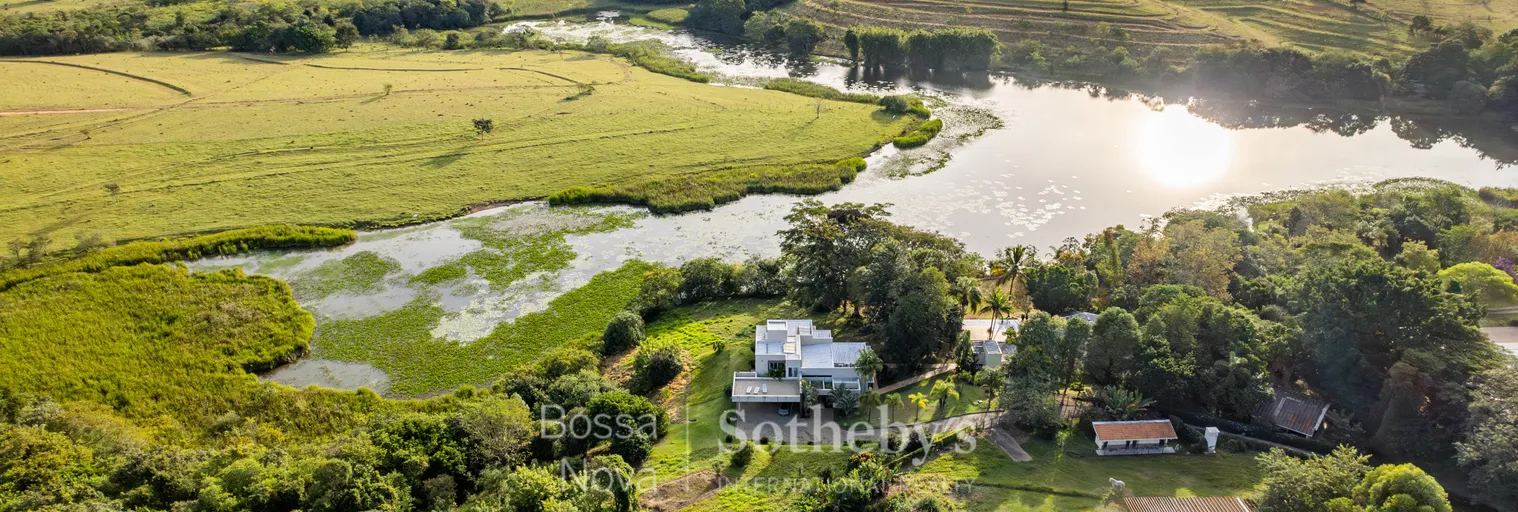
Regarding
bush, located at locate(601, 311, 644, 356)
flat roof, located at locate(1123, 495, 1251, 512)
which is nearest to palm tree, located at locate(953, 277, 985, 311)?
flat roof, located at locate(1123, 495, 1251, 512)

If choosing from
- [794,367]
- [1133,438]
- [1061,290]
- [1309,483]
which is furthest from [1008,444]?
[1061,290]

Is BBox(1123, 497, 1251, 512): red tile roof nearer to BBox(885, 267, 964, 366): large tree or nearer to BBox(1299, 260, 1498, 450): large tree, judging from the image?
BBox(1299, 260, 1498, 450): large tree

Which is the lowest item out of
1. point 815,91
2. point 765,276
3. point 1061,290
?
point 765,276

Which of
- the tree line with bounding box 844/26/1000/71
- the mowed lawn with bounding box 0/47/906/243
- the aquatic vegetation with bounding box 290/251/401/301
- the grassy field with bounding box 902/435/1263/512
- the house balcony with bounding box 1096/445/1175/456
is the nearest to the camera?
the grassy field with bounding box 902/435/1263/512

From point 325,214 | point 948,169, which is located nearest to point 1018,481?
point 948,169

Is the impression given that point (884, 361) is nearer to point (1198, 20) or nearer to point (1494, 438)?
point (1494, 438)

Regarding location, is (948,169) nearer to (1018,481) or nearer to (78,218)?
(1018,481)
